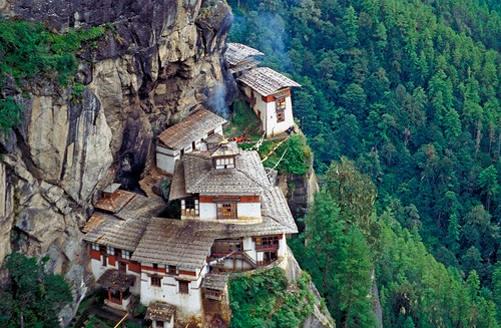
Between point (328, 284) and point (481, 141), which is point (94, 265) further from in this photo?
point (481, 141)

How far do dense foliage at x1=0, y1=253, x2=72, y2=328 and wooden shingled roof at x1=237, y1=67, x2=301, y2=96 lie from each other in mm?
23936

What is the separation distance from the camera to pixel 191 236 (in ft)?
158

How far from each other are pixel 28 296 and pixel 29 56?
39.1 ft

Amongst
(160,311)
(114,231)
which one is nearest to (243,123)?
(114,231)

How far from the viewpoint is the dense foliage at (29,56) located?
41.3 metres

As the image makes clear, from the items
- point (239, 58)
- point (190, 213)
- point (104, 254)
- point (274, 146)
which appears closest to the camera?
point (104, 254)

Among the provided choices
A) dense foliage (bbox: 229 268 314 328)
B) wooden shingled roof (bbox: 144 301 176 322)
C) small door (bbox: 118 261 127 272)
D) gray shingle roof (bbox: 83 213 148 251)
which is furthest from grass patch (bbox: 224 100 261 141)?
wooden shingled roof (bbox: 144 301 176 322)

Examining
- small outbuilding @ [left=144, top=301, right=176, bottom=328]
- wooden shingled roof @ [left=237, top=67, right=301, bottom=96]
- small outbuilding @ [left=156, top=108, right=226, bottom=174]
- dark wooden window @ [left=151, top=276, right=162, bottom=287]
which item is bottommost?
small outbuilding @ [left=144, top=301, right=176, bottom=328]

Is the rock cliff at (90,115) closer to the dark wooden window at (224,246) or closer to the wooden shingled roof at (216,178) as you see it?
the wooden shingled roof at (216,178)

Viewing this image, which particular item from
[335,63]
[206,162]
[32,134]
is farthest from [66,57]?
[335,63]

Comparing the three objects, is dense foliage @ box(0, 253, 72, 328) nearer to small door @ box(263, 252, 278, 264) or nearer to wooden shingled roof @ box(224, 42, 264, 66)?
small door @ box(263, 252, 278, 264)

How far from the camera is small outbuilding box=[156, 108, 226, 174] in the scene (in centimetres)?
5447

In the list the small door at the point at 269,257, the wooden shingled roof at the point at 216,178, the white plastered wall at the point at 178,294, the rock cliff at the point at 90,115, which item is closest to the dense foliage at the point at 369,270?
the small door at the point at 269,257

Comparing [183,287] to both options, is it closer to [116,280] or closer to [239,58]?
[116,280]
